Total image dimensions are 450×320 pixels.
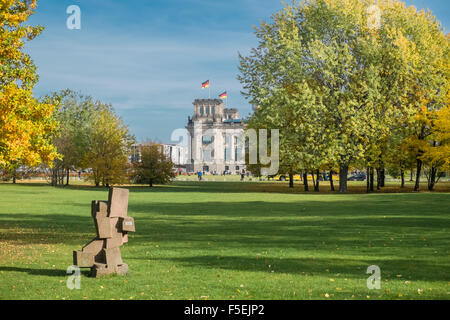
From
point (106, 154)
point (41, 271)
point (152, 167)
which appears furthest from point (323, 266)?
point (152, 167)

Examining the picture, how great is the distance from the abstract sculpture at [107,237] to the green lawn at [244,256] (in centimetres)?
31

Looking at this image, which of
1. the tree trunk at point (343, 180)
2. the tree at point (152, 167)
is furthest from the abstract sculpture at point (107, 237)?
the tree at point (152, 167)

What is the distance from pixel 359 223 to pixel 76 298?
15.4 m

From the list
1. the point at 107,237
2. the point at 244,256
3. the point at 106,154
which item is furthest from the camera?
the point at 106,154

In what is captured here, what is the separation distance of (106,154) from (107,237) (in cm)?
6169

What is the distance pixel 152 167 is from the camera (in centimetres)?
7725

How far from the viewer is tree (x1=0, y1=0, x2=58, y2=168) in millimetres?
17469

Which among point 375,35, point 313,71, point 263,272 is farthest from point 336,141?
point 263,272

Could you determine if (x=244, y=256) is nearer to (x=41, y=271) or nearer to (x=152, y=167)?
(x=41, y=271)

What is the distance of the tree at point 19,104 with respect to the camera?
57.3ft

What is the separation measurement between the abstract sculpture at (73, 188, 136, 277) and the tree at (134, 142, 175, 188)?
63927mm

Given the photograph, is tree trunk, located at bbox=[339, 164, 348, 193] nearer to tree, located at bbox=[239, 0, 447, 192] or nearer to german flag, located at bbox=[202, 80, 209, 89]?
tree, located at bbox=[239, 0, 447, 192]

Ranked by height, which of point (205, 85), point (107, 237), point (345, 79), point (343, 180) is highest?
point (205, 85)

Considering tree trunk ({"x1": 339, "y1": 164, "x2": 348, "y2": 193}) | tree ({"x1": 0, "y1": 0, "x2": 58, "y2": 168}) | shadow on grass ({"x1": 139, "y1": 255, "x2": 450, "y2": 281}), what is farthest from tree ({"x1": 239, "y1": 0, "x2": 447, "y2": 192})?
shadow on grass ({"x1": 139, "y1": 255, "x2": 450, "y2": 281})
